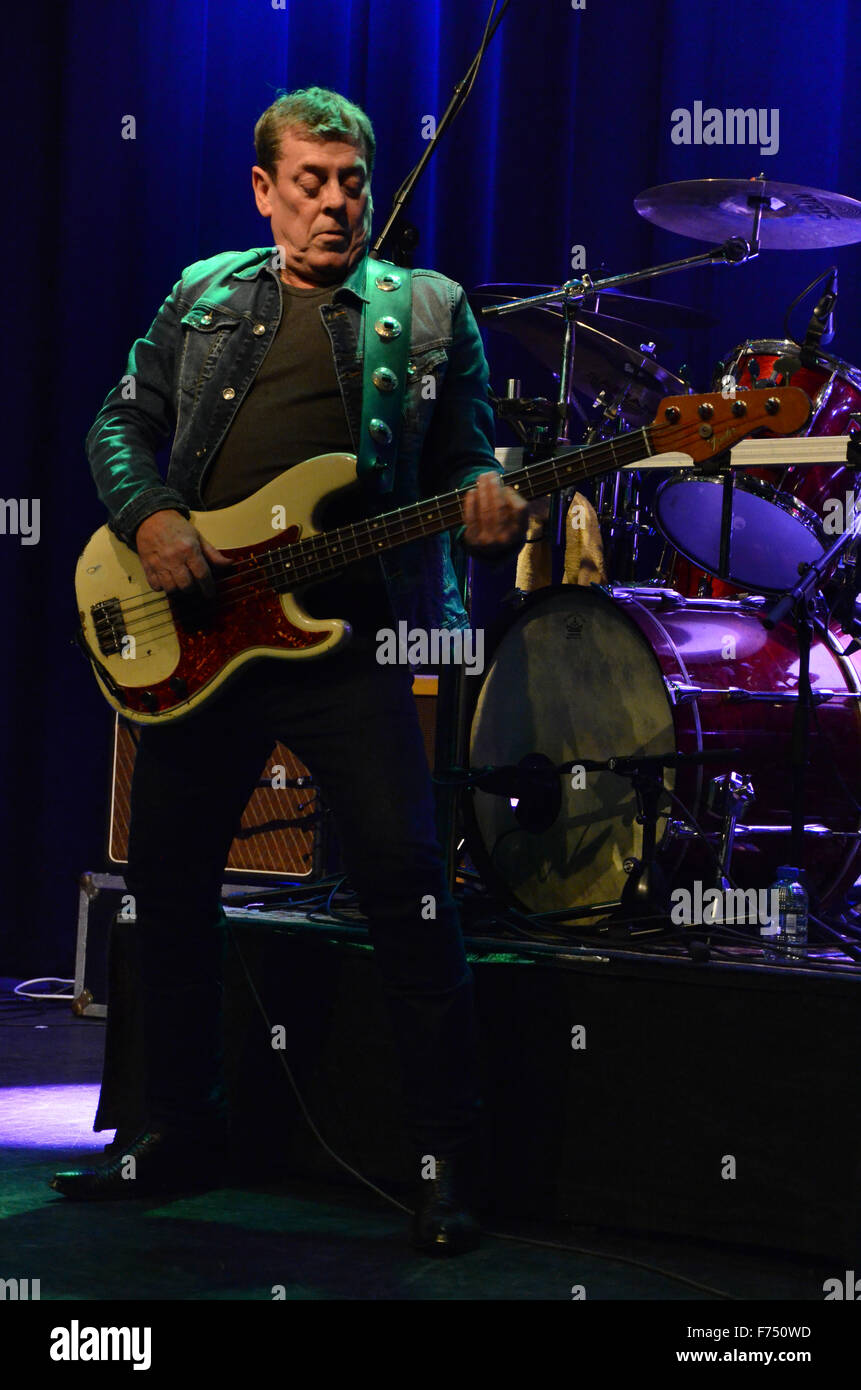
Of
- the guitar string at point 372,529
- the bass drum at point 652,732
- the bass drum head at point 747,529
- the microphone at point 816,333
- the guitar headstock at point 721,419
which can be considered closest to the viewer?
the guitar headstock at point 721,419

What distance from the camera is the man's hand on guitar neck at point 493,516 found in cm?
232

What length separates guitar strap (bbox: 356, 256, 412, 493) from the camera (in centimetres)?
245

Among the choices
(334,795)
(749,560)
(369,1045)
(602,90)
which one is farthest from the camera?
(602,90)

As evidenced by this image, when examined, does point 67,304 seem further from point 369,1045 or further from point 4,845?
point 369,1045

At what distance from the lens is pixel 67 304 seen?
5066 mm

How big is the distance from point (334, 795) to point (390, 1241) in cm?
75

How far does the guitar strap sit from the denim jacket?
0.08ft

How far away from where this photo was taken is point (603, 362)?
393cm

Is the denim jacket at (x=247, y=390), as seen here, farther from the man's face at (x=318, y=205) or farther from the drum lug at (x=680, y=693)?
the drum lug at (x=680, y=693)

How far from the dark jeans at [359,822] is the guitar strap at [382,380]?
11.6 inches

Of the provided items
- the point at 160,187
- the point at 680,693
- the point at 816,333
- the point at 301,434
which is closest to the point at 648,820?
the point at 680,693

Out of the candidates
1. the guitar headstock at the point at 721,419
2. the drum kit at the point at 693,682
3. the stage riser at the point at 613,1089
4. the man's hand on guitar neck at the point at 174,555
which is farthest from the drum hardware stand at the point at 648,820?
the man's hand on guitar neck at the point at 174,555

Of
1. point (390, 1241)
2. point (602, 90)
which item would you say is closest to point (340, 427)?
point (390, 1241)

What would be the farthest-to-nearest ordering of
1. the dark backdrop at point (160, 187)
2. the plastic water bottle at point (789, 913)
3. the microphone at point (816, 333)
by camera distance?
the dark backdrop at point (160, 187) < the microphone at point (816, 333) < the plastic water bottle at point (789, 913)
